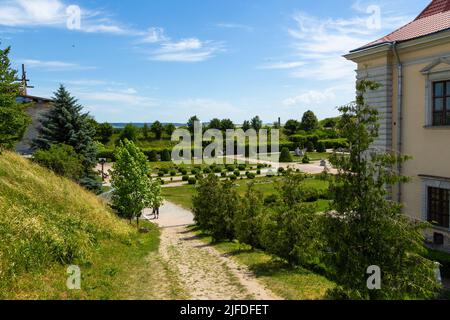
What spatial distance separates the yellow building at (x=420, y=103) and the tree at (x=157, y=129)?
61.0 meters

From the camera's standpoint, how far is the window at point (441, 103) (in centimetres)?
1600

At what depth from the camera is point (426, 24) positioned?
17469 mm

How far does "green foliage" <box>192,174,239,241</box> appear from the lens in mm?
18859

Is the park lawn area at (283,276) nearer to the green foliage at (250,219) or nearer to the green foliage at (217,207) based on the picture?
the green foliage at (250,219)

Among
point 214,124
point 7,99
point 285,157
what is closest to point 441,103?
point 7,99

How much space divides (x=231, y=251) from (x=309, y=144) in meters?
60.9

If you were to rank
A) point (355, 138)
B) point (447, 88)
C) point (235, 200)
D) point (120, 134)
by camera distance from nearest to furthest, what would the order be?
point (355, 138) < point (447, 88) < point (235, 200) < point (120, 134)

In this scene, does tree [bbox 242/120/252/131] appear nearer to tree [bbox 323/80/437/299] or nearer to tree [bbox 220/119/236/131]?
tree [bbox 220/119/236/131]

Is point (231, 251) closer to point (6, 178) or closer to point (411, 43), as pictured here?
point (6, 178)

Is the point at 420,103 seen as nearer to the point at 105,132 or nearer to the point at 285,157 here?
the point at 285,157

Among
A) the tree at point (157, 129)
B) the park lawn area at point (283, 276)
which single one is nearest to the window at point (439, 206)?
the park lawn area at point (283, 276)

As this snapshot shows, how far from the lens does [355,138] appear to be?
8289mm

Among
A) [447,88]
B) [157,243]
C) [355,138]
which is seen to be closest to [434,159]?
[447,88]

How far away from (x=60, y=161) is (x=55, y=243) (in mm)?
12297
